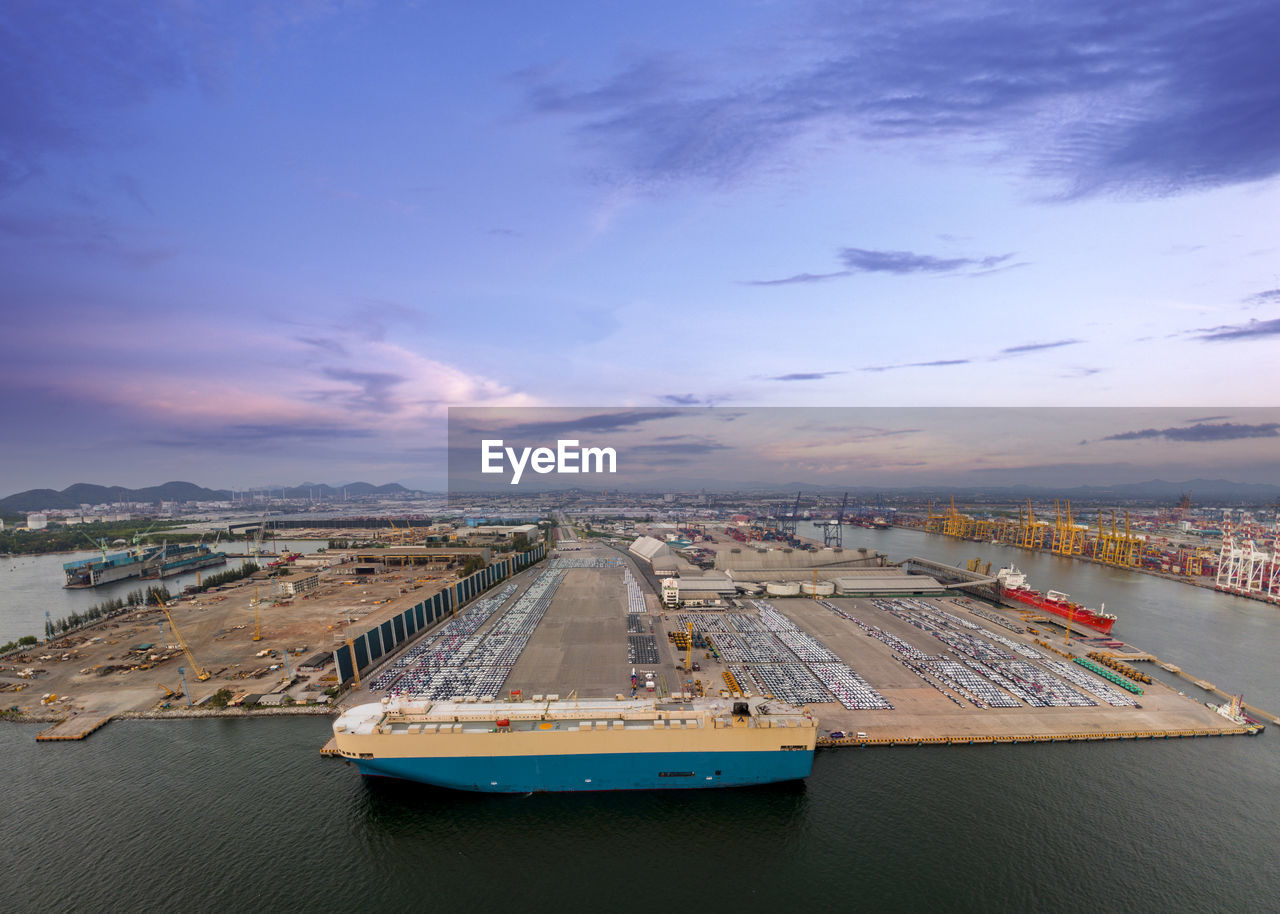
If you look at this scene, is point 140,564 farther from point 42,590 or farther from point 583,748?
point 583,748

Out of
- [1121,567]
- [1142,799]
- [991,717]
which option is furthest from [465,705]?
[1121,567]

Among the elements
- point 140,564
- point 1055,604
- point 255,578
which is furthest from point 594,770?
point 140,564

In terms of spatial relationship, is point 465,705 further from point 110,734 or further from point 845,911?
point 110,734

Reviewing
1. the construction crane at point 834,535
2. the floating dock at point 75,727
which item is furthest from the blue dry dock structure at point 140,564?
the construction crane at point 834,535

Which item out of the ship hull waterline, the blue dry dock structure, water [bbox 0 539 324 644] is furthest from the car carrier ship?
the blue dry dock structure

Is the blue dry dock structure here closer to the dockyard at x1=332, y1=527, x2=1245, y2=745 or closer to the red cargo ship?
the dockyard at x1=332, y1=527, x2=1245, y2=745

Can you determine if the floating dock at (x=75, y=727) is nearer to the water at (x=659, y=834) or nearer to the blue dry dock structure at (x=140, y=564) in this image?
the water at (x=659, y=834)
